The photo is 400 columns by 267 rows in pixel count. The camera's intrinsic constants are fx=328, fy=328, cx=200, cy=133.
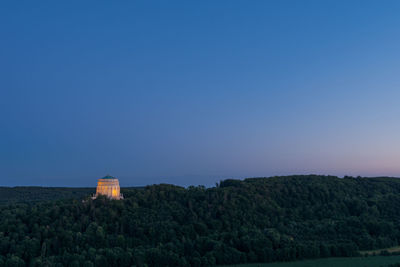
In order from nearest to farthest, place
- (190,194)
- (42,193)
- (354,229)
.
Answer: (354,229) < (190,194) < (42,193)

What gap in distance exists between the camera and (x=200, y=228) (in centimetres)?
6594

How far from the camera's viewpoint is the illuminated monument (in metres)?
80.5

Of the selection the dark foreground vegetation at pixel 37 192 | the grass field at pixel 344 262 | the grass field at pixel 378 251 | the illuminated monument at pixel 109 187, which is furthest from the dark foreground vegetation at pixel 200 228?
the dark foreground vegetation at pixel 37 192

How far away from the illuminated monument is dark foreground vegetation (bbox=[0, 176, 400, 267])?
4.26 meters

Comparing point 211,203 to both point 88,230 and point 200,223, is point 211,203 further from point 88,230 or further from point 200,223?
point 88,230

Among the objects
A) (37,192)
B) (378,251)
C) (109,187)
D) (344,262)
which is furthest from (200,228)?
(37,192)

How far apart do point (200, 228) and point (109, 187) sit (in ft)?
91.1

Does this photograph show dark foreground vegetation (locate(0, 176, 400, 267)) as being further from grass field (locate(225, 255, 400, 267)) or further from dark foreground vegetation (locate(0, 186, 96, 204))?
dark foreground vegetation (locate(0, 186, 96, 204))

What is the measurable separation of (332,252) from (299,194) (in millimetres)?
29522

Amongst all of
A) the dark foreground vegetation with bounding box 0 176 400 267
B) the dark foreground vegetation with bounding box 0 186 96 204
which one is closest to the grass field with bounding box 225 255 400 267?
the dark foreground vegetation with bounding box 0 176 400 267

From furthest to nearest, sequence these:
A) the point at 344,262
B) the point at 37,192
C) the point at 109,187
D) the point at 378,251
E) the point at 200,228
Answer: the point at 37,192, the point at 109,187, the point at 200,228, the point at 378,251, the point at 344,262

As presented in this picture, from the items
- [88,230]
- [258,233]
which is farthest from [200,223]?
[88,230]

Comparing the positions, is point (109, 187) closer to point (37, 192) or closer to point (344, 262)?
point (344, 262)

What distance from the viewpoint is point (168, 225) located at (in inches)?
2557
